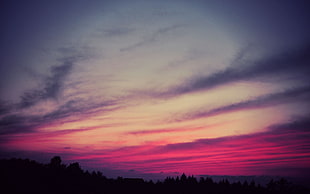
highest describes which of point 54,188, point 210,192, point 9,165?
point 9,165

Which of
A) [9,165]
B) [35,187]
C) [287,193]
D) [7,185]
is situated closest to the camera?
[7,185]

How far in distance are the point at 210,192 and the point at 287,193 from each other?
4317cm

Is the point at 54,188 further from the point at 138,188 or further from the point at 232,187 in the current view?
the point at 232,187

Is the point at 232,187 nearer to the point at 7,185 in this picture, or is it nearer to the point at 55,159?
the point at 55,159

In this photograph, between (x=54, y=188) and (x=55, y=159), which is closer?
(x=54, y=188)

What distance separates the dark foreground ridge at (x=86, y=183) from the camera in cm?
9819

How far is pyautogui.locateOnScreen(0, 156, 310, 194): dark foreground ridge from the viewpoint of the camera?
9819 centimetres

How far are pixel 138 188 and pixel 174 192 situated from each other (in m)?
22.6

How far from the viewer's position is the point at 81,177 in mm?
124688

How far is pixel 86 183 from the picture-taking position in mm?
119812

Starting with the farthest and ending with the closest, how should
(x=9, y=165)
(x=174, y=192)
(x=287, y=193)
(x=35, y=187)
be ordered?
(x=174, y=192) → (x=287, y=193) → (x=9, y=165) → (x=35, y=187)

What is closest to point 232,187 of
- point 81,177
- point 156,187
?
point 156,187

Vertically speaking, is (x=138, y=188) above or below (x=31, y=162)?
below

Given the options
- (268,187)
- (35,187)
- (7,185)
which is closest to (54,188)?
(35,187)
